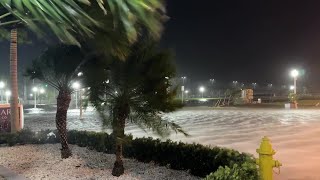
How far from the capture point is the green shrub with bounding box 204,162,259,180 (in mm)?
4684

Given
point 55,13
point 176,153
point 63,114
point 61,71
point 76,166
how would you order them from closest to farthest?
point 55,13 → point 176,153 → point 76,166 → point 61,71 → point 63,114

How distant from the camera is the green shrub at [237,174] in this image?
4.68 m

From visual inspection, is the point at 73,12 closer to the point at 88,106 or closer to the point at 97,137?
the point at 88,106

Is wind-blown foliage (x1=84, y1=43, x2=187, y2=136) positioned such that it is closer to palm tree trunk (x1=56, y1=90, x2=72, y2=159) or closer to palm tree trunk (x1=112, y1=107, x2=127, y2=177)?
palm tree trunk (x1=112, y1=107, x2=127, y2=177)

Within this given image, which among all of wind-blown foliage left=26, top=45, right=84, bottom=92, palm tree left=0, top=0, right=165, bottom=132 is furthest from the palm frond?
wind-blown foliage left=26, top=45, right=84, bottom=92

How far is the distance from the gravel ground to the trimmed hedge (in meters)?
0.17

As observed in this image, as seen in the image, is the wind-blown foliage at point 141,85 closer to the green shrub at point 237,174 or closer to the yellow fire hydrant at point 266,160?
the green shrub at point 237,174

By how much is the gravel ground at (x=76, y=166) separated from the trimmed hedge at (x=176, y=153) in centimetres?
17

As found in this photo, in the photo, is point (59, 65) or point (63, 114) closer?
point (59, 65)

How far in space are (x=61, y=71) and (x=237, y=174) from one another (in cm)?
534

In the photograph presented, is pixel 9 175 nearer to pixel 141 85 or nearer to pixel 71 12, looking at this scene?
pixel 141 85

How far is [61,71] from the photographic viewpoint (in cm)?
891

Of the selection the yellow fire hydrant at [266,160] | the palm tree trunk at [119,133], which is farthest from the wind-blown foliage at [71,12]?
the palm tree trunk at [119,133]

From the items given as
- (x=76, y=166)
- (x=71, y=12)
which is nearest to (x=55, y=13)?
(x=71, y=12)
